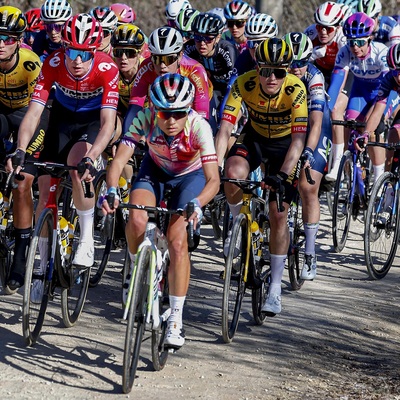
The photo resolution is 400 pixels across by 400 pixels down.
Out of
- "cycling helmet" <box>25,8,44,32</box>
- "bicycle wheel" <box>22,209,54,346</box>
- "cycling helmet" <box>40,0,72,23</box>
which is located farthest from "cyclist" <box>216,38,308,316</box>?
"cycling helmet" <box>25,8,44,32</box>

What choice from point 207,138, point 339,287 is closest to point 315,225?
point 339,287

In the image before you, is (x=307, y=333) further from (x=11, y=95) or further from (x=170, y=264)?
(x=11, y=95)

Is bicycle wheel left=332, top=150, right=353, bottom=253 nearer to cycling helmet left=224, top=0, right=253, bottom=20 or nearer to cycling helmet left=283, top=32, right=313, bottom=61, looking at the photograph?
cycling helmet left=283, top=32, right=313, bottom=61

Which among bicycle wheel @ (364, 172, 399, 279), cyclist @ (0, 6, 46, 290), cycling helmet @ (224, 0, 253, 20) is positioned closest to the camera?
cyclist @ (0, 6, 46, 290)

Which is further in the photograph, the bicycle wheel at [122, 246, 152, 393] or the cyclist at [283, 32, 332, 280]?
the cyclist at [283, 32, 332, 280]

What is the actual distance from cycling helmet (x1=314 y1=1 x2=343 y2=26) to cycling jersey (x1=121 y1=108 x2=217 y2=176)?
5768 millimetres

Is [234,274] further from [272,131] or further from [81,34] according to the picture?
[81,34]

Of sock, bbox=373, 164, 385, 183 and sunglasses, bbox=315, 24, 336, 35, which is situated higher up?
sunglasses, bbox=315, 24, 336, 35

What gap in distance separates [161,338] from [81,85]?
91.1 inches

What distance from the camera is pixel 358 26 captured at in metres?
10.4

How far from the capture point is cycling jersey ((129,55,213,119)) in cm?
820

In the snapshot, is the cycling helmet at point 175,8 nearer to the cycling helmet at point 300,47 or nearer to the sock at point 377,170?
the sock at point 377,170

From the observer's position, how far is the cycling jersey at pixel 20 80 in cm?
796

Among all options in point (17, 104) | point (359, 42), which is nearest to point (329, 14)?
point (359, 42)
